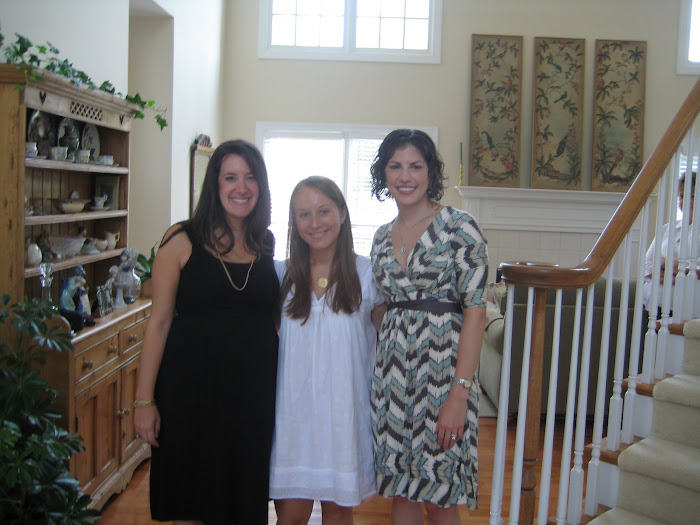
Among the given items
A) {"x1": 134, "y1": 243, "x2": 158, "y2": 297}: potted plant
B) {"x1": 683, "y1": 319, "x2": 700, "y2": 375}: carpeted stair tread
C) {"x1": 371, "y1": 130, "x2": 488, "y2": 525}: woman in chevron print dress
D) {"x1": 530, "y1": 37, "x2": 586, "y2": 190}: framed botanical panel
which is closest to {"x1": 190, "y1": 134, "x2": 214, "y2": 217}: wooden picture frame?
{"x1": 134, "y1": 243, "x2": 158, "y2": 297}: potted plant

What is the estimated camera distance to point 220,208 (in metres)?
2.15

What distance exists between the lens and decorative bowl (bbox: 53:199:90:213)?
3.34 m

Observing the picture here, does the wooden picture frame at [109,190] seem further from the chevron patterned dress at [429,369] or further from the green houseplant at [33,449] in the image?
the chevron patterned dress at [429,369]

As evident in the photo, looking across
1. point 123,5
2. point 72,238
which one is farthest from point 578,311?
point 123,5

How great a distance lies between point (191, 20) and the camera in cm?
611

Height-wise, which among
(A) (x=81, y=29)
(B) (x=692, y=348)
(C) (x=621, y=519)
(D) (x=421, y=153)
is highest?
(A) (x=81, y=29)

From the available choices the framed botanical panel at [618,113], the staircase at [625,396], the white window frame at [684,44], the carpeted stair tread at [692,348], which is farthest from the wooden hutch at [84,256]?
the white window frame at [684,44]

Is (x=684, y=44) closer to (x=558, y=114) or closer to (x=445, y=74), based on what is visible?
(x=558, y=114)

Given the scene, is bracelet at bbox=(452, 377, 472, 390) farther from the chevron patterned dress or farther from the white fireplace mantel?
the white fireplace mantel

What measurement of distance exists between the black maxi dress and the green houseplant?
0.31 m

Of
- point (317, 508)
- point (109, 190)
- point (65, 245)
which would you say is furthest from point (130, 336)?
point (317, 508)

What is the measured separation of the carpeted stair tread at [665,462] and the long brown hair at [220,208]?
136 centimetres

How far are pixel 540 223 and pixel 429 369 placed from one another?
5.82 metres

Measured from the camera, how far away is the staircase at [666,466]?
2.24m
